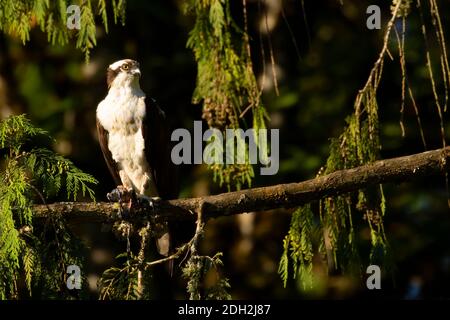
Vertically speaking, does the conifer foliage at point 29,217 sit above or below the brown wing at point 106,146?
below

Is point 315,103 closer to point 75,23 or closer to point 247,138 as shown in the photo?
point 247,138

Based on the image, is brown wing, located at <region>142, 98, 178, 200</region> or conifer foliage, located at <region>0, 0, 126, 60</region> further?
brown wing, located at <region>142, 98, 178, 200</region>

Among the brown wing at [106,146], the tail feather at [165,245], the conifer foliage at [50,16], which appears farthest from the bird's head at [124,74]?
the conifer foliage at [50,16]

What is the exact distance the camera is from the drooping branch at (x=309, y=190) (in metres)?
4.24

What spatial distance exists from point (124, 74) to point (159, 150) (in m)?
0.53

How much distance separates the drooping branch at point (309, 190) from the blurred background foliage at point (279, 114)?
421cm

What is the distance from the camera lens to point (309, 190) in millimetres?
4289

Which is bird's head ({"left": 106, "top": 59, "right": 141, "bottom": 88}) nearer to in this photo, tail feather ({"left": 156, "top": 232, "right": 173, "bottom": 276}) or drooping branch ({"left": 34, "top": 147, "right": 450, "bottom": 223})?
tail feather ({"left": 156, "top": 232, "right": 173, "bottom": 276})

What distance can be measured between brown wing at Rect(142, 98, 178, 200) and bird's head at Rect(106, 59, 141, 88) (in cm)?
18

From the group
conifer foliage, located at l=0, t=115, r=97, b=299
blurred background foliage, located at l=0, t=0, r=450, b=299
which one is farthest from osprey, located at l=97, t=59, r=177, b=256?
blurred background foliage, located at l=0, t=0, r=450, b=299

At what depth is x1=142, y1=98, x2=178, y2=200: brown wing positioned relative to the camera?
5.86m

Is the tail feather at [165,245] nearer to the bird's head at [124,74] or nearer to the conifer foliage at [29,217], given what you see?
the bird's head at [124,74]

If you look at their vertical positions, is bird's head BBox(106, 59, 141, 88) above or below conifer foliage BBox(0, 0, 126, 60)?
above

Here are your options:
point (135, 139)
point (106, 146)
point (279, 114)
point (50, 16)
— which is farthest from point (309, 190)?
point (279, 114)
